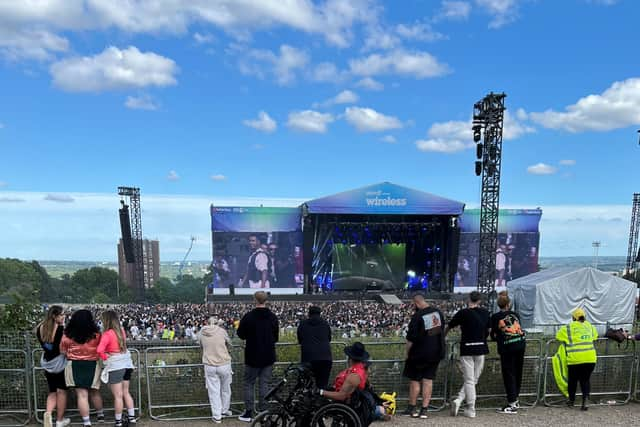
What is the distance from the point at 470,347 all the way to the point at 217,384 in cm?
270

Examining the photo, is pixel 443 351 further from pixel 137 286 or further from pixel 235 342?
pixel 137 286

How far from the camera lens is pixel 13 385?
4.53m

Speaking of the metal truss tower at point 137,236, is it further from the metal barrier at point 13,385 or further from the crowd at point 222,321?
the metal barrier at point 13,385

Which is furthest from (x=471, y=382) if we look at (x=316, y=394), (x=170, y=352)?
(x=170, y=352)

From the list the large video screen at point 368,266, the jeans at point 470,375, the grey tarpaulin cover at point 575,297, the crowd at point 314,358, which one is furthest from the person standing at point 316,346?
the large video screen at point 368,266

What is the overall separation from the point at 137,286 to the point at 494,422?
2964cm

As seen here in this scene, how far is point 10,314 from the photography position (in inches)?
200

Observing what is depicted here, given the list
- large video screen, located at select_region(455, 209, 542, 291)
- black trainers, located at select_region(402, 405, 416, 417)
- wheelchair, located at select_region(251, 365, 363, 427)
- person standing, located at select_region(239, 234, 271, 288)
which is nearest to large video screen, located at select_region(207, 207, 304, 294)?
person standing, located at select_region(239, 234, 271, 288)

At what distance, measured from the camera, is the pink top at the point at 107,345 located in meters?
4.10

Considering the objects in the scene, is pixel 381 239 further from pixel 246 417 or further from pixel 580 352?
pixel 246 417

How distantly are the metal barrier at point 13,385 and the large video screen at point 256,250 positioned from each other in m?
24.6

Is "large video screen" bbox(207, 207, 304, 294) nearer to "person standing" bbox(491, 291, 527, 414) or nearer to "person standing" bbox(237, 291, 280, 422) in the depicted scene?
"person standing" bbox(237, 291, 280, 422)

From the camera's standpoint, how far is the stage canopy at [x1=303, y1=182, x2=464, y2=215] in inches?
1112

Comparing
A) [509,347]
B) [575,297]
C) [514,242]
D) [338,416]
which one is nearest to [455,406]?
[509,347]
